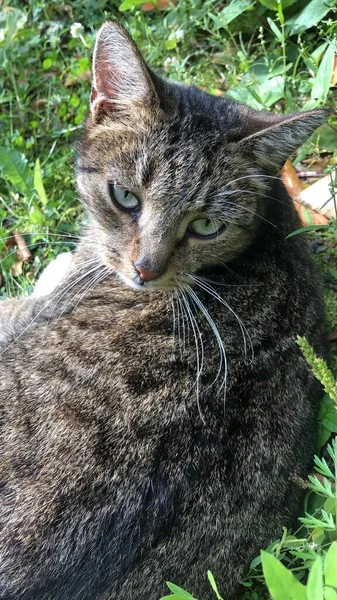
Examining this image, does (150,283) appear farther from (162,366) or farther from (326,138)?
(326,138)

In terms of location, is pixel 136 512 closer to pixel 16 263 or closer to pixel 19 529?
pixel 19 529

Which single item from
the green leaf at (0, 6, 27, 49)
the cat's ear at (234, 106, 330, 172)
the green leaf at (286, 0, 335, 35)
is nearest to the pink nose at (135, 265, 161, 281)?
the cat's ear at (234, 106, 330, 172)

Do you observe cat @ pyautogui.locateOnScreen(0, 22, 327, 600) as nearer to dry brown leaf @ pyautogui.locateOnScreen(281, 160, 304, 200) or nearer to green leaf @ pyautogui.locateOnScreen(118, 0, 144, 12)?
dry brown leaf @ pyautogui.locateOnScreen(281, 160, 304, 200)

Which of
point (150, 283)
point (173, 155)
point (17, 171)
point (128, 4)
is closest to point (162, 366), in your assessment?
point (150, 283)

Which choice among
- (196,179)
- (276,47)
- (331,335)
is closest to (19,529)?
(196,179)

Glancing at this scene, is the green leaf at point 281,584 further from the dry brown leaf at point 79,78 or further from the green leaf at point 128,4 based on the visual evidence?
the dry brown leaf at point 79,78
